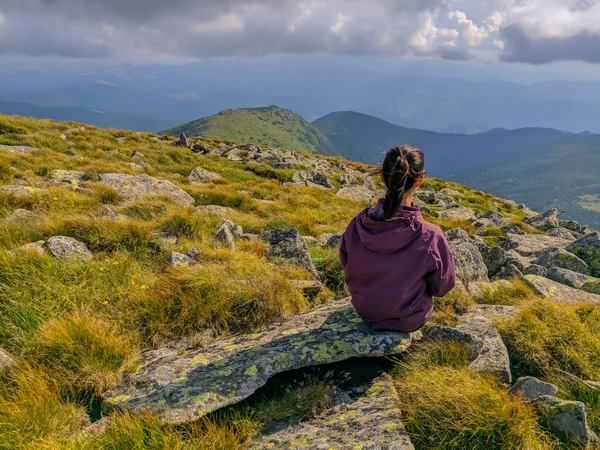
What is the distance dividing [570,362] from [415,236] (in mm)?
3539

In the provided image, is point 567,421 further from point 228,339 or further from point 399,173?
point 228,339

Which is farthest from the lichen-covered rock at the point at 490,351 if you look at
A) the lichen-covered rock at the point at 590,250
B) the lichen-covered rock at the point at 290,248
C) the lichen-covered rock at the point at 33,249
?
the lichen-covered rock at the point at 590,250

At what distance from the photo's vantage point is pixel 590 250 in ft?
47.1

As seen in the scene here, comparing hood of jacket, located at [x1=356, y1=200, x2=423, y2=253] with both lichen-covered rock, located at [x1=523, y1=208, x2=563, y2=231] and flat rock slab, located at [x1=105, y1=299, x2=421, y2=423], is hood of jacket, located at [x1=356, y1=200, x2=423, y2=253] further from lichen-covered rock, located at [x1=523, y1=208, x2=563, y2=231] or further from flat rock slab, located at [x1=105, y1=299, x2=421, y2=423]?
lichen-covered rock, located at [x1=523, y1=208, x2=563, y2=231]

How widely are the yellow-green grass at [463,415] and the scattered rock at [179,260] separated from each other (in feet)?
16.9

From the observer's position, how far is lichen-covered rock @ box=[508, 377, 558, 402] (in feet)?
15.1

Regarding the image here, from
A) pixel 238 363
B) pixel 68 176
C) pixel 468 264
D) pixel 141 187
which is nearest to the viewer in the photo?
pixel 238 363

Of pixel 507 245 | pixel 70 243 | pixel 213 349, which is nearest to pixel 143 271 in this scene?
pixel 70 243

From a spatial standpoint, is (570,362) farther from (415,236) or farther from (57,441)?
(57,441)

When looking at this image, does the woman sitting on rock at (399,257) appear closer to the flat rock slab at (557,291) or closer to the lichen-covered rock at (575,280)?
the flat rock slab at (557,291)

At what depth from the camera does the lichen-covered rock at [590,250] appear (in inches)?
534

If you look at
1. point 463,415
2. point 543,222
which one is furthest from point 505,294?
point 543,222

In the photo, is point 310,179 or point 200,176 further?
point 310,179

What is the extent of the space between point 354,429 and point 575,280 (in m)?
10.7
